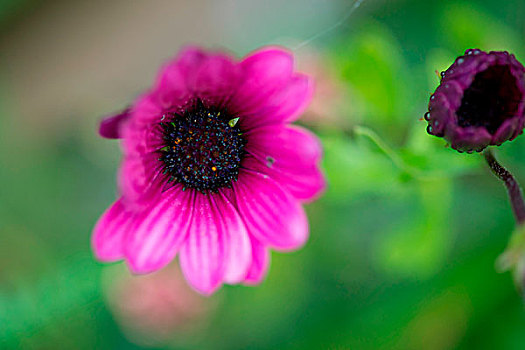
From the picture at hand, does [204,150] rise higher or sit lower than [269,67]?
lower

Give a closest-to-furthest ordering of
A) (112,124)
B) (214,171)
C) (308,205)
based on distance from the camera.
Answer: (112,124), (214,171), (308,205)

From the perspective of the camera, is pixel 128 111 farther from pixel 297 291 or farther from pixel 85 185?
pixel 85 185

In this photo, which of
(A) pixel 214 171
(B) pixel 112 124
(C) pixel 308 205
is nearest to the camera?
(B) pixel 112 124

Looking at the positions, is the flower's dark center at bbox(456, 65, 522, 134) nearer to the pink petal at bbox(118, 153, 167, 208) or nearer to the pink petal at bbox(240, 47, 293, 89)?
the pink petal at bbox(240, 47, 293, 89)

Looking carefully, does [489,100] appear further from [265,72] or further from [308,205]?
[308,205]

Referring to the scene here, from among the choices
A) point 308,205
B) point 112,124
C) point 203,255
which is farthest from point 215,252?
point 308,205

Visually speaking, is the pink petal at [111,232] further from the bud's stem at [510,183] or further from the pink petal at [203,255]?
the bud's stem at [510,183]

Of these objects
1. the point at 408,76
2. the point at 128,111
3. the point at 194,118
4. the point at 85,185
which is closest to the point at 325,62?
the point at 408,76

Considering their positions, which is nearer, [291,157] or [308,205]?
[291,157]
